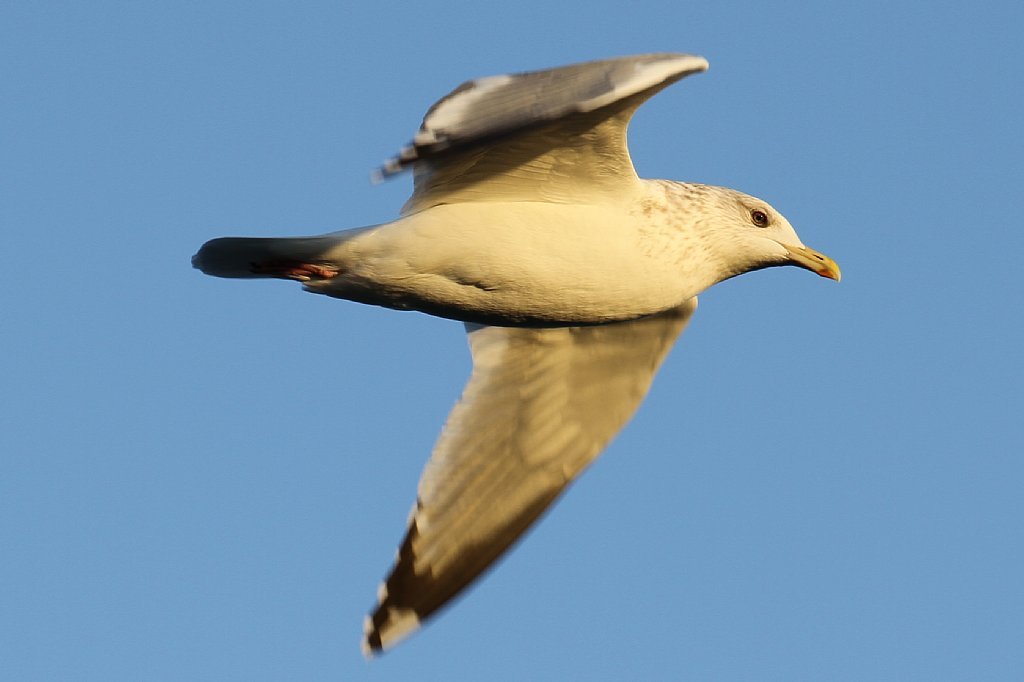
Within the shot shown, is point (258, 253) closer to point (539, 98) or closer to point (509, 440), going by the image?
point (539, 98)

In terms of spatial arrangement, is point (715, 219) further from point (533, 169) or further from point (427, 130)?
point (427, 130)

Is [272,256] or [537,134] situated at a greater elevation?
[537,134]

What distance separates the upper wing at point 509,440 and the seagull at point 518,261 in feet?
0.03

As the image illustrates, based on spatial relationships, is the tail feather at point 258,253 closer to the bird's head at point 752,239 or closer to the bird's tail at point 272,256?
the bird's tail at point 272,256

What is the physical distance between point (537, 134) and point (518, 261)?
0.73 meters

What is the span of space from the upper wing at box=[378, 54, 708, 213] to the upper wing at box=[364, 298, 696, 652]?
182 cm

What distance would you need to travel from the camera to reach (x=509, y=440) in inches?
390

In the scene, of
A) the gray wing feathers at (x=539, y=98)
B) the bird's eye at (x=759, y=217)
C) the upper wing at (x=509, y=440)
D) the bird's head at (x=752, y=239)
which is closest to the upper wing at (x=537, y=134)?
the gray wing feathers at (x=539, y=98)

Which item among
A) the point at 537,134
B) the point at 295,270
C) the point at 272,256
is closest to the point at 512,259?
the point at 537,134

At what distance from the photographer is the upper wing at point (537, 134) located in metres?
6.98

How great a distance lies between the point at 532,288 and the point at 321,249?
1.08 meters

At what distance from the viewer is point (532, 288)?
8281mm

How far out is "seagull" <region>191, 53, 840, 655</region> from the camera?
7.39 meters

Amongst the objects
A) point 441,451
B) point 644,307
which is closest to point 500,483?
point 441,451
